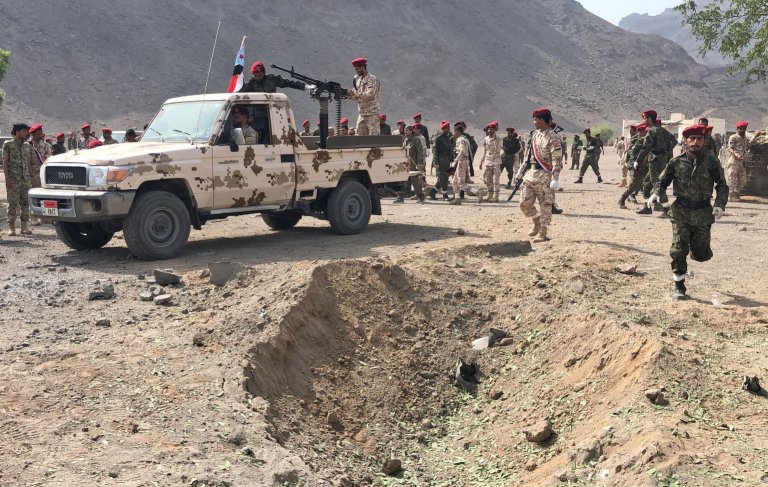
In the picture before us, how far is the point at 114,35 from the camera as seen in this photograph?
205 ft

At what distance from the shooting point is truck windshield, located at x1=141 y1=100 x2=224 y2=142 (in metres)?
10.3

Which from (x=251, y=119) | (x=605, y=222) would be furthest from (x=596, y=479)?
(x=605, y=222)

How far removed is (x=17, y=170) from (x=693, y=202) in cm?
1002

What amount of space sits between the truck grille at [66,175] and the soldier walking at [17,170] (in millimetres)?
2887

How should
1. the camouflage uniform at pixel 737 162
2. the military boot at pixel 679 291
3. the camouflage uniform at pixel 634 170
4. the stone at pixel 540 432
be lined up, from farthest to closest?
1. the camouflage uniform at pixel 737 162
2. the camouflage uniform at pixel 634 170
3. the military boot at pixel 679 291
4. the stone at pixel 540 432

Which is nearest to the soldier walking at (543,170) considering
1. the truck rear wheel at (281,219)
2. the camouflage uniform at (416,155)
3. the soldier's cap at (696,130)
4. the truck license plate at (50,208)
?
the soldier's cap at (696,130)

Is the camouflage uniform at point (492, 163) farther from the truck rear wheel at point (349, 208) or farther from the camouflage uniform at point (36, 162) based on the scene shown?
the camouflage uniform at point (36, 162)

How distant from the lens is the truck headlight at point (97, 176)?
933 cm

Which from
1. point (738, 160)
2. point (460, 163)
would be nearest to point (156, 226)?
point (460, 163)

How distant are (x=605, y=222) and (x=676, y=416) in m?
8.61

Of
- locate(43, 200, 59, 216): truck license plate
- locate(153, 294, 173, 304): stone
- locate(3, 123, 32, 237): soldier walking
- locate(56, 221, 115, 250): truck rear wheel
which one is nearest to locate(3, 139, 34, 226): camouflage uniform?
locate(3, 123, 32, 237): soldier walking

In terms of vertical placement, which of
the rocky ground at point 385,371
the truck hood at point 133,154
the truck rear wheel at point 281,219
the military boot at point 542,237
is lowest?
the rocky ground at point 385,371

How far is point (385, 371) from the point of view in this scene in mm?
7047

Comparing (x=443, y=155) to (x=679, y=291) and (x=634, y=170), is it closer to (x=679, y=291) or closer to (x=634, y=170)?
(x=634, y=170)
